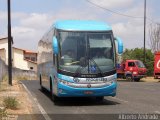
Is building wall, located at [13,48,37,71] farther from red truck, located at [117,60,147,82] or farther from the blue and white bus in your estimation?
the blue and white bus

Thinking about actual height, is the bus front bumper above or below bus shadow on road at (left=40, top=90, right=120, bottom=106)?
above

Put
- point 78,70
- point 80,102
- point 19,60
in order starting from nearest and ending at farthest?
1. point 78,70
2. point 80,102
3. point 19,60

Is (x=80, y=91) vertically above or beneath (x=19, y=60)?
above

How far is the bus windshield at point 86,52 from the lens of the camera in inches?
655

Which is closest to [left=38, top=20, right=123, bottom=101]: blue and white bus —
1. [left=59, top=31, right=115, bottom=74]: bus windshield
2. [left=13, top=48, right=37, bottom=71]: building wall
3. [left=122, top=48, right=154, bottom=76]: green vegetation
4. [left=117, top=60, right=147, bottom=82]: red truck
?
[left=59, top=31, right=115, bottom=74]: bus windshield

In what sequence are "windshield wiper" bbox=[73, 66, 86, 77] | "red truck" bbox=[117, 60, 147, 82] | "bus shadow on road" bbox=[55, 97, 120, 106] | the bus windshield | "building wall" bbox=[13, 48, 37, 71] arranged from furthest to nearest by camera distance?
"building wall" bbox=[13, 48, 37, 71]
"red truck" bbox=[117, 60, 147, 82]
"bus shadow on road" bbox=[55, 97, 120, 106]
the bus windshield
"windshield wiper" bbox=[73, 66, 86, 77]

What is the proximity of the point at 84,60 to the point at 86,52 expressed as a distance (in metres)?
0.33

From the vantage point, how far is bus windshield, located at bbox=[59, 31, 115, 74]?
54.6ft

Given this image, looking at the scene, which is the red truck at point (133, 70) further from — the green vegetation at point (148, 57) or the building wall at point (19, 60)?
the building wall at point (19, 60)

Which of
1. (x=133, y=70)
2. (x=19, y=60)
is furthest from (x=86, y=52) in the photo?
(x=19, y=60)

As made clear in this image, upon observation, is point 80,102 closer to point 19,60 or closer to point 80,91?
point 80,91

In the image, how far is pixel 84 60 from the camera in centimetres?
1672

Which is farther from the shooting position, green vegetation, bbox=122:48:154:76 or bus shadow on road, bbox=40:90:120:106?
green vegetation, bbox=122:48:154:76

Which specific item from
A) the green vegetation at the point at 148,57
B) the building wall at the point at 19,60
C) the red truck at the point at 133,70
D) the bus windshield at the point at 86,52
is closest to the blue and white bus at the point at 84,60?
the bus windshield at the point at 86,52
